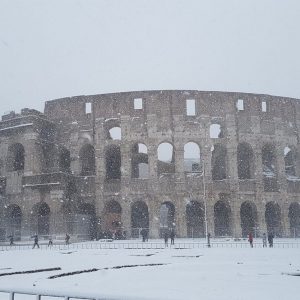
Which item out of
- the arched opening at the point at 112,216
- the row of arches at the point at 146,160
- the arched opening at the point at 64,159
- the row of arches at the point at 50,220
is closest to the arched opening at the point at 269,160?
the row of arches at the point at 146,160

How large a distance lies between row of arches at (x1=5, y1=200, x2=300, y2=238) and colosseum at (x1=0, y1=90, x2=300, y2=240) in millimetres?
80

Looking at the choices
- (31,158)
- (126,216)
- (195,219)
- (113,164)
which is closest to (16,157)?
(31,158)

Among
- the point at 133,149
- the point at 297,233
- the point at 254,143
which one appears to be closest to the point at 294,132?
the point at 254,143

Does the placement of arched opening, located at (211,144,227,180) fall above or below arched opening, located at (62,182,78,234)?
above

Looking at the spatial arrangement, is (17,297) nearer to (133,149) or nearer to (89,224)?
(89,224)

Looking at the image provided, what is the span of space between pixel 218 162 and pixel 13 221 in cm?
1607

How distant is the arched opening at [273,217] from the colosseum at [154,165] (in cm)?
8

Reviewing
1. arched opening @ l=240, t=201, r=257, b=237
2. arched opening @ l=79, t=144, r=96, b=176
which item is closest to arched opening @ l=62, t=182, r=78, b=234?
arched opening @ l=79, t=144, r=96, b=176

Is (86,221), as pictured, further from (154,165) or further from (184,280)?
(184,280)

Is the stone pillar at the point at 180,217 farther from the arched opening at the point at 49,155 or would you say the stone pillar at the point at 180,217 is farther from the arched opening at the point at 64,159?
the arched opening at the point at 49,155

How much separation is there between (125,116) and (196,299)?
25016 millimetres

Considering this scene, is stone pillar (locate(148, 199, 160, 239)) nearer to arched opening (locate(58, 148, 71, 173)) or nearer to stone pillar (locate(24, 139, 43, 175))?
arched opening (locate(58, 148, 71, 173))

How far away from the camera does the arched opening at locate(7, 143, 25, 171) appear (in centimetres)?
3114

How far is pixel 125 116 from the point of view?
31.2 metres
